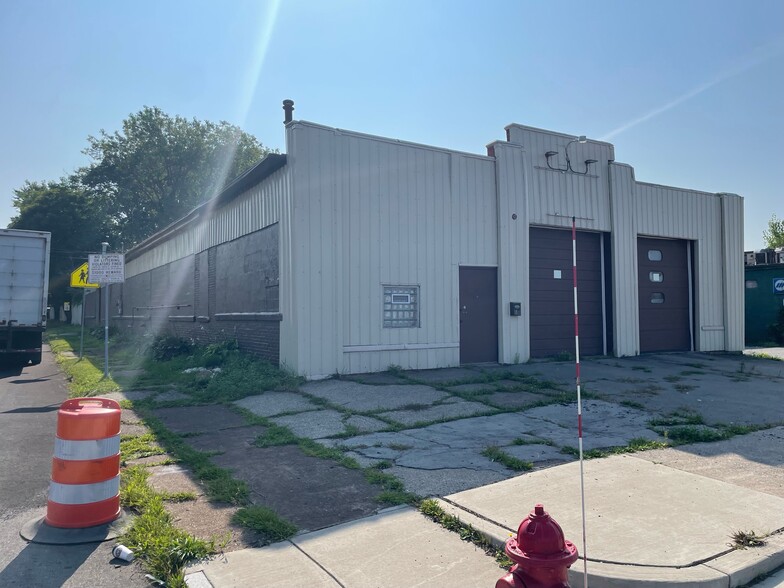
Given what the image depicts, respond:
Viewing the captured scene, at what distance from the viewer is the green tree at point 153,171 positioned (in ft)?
151

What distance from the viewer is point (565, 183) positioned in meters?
14.8

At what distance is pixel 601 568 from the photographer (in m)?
3.56

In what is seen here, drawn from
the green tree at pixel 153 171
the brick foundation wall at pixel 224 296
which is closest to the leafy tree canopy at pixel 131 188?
the green tree at pixel 153 171

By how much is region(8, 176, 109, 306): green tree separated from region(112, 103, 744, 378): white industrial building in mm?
33196

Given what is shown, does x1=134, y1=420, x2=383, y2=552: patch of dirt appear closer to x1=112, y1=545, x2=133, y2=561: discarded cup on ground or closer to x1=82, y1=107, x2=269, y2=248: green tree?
x1=112, y1=545, x2=133, y2=561: discarded cup on ground

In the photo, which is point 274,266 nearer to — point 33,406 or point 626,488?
point 33,406

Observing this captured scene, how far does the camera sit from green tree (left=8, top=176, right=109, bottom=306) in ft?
148

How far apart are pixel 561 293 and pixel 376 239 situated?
17.7ft

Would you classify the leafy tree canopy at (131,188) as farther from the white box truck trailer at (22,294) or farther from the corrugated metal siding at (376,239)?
the corrugated metal siding at (376,239)

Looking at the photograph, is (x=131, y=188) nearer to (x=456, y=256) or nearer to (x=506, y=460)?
(x=456, y=256)

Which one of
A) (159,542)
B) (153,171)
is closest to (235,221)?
(159,542)

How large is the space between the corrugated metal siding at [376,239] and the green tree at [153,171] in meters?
37.3

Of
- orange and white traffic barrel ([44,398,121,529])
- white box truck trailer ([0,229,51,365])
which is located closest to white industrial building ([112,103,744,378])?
white box truck trailer ([0,229,51,365])

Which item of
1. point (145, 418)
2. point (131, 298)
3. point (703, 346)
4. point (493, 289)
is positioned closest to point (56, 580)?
point (145, 418)
